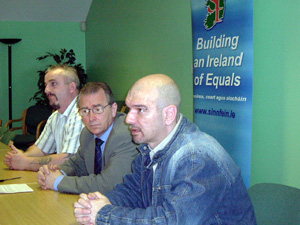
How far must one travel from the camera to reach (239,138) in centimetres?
320

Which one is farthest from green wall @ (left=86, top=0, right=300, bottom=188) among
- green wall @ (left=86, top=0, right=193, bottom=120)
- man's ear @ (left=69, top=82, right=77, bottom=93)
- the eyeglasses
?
man's ear @ (left=69, top=82, right=77, bottom=93)

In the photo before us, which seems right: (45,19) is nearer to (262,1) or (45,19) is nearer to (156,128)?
(262,1)

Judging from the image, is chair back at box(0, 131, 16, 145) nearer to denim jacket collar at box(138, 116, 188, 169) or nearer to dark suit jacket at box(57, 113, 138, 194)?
dark suit jacket at box(57, 113, 138, 194)

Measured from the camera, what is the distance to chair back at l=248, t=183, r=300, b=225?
1.65 metres

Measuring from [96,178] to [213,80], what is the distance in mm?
1764

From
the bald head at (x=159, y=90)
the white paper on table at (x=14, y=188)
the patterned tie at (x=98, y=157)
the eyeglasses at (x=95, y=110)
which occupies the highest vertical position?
the bald head at (x=159, y=90)

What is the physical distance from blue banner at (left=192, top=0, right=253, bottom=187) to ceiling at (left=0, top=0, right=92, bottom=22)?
4808mm

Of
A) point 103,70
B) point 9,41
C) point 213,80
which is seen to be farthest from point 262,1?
point 9,41

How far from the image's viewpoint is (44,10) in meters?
8.07

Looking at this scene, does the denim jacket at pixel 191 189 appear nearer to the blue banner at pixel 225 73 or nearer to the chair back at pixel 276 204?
the chair back at pixel 276 204

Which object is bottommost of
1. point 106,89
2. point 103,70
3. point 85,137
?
point 85,137

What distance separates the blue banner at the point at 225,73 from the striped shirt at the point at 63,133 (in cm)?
124

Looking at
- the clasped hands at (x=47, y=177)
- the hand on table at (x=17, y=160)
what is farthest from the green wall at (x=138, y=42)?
the clasped hands at (x=47, y=177)

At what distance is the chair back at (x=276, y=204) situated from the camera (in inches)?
64.9
